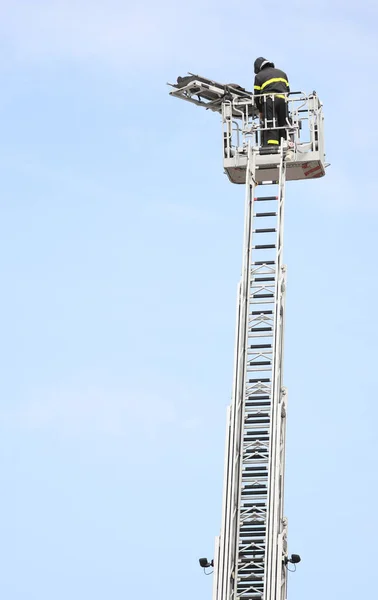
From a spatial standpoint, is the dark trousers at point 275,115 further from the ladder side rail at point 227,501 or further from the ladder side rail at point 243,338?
the ladder side rail at point 227,501

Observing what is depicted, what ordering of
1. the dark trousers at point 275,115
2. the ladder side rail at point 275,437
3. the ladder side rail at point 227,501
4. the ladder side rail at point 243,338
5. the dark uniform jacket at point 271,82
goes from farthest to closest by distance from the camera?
the dark uniform jacket at point 271,82 < the dark trousers at point 275,115 < the ladder side rail at point 243,338 < the ladder side rail at point 227,501 < the ladder side rail at point 275,437

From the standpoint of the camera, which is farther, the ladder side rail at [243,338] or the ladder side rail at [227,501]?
the ladder side rail at [243,338]

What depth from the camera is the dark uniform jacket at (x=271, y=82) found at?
31203 millimetres

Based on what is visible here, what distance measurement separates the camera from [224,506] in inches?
1099

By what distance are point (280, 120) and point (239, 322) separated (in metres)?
4.84

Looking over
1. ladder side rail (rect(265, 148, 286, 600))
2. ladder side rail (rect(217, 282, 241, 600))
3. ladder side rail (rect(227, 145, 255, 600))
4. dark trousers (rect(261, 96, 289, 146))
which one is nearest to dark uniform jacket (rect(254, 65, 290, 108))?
dark trousers (rect(261, 96, 289, 146))

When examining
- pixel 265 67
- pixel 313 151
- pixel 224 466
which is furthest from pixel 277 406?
pixel 265 67

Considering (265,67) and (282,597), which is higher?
(265,67)

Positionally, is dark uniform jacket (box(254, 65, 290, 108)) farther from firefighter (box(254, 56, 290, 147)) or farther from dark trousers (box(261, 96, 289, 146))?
dark trousers (box(261, 96, 289, 146))

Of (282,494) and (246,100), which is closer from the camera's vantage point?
(282,494)

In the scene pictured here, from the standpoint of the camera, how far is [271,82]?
103ft

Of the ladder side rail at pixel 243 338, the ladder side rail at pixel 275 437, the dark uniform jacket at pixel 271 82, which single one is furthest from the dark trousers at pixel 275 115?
the ladder side rail at pixel 275 437

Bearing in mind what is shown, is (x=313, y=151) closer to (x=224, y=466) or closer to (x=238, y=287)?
(x=238, y=287)

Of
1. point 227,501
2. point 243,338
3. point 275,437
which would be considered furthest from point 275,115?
point 227,501
